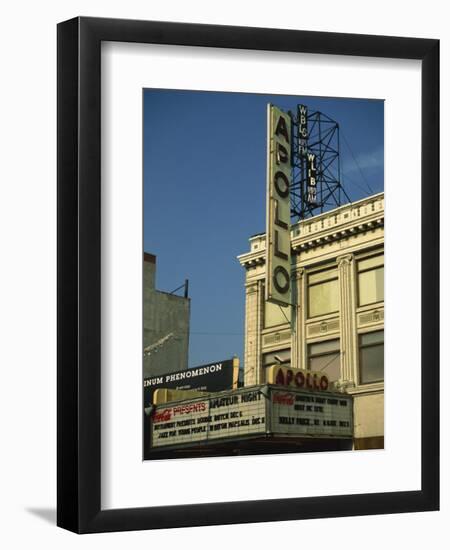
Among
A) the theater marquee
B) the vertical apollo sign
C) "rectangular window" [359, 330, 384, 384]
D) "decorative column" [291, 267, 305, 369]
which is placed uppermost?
the vertical apollo sign

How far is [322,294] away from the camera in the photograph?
1316 centimetres

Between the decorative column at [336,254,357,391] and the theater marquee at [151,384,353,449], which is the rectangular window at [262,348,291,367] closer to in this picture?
the theater marquee at [151,384,353,449]

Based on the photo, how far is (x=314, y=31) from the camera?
12477mm

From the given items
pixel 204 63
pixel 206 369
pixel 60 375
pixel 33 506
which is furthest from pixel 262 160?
pixel 33 506

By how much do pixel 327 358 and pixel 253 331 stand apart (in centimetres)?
80

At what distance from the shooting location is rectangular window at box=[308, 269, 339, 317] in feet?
42.9

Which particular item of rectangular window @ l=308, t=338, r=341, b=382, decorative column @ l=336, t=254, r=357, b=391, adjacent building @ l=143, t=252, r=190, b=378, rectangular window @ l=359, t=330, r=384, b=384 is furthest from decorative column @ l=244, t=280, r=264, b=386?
rectangular window @ l=359, t=330, r=384, b=384

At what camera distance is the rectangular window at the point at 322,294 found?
514 inches

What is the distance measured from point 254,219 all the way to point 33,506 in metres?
3.37

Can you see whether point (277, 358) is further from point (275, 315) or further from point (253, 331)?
point (275, 315)

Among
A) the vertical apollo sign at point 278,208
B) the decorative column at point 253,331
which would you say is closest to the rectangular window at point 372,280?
the vertical apollo sign at point 278,208

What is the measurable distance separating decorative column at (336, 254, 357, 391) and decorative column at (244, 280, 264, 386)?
34.2 inches

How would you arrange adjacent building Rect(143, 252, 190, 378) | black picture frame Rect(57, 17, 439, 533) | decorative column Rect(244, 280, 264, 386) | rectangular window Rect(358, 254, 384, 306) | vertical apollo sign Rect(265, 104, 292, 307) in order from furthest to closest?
rectangular window Rect(358, 254, 384, 306) < vertical apollo sign Rect(265, 104, 292, 307) < decorative column Rect(244, 280, 264, 386) < adjacent building Rect(143, 252, 190, 378) < black picture frame Rect(57, 17, 439, 533)

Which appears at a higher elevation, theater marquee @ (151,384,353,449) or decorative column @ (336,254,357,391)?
decorative column @ (336,254,357,391)
